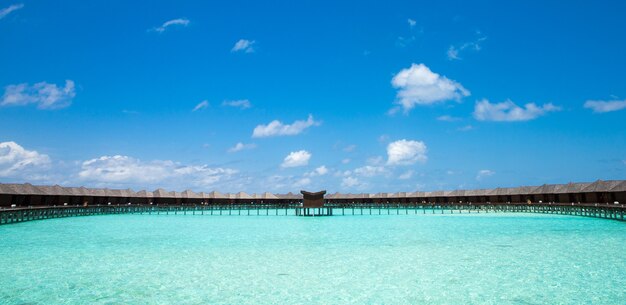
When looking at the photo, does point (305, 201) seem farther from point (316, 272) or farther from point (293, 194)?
point (293, 194)

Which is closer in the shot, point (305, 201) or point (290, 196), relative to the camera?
point (305, 201)

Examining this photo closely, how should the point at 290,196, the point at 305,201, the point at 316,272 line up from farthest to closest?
the point at 290,196
the point at 305,201
the point at 316,272

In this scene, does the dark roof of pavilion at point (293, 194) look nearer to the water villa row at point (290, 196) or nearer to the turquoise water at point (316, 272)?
the water villa row at point (290, 196)

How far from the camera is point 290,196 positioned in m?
82.6

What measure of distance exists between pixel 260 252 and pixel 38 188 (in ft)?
142

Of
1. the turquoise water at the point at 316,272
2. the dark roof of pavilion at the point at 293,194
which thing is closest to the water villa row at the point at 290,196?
the dark roof of pavilion at the point at 293,194

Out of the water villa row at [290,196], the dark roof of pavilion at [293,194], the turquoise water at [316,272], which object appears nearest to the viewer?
the turquoise water at [316,272]

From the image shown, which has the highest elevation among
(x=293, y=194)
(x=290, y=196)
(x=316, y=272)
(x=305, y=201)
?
(x=293, y=194)

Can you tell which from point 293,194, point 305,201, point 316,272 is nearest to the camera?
point 316,272

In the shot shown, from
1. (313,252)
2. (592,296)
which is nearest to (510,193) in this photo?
(313,252)

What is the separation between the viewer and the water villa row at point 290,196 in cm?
4625

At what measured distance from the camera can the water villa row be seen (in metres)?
46.2

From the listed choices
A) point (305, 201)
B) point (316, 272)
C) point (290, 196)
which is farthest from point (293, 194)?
point (316, 272)

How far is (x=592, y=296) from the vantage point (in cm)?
997
